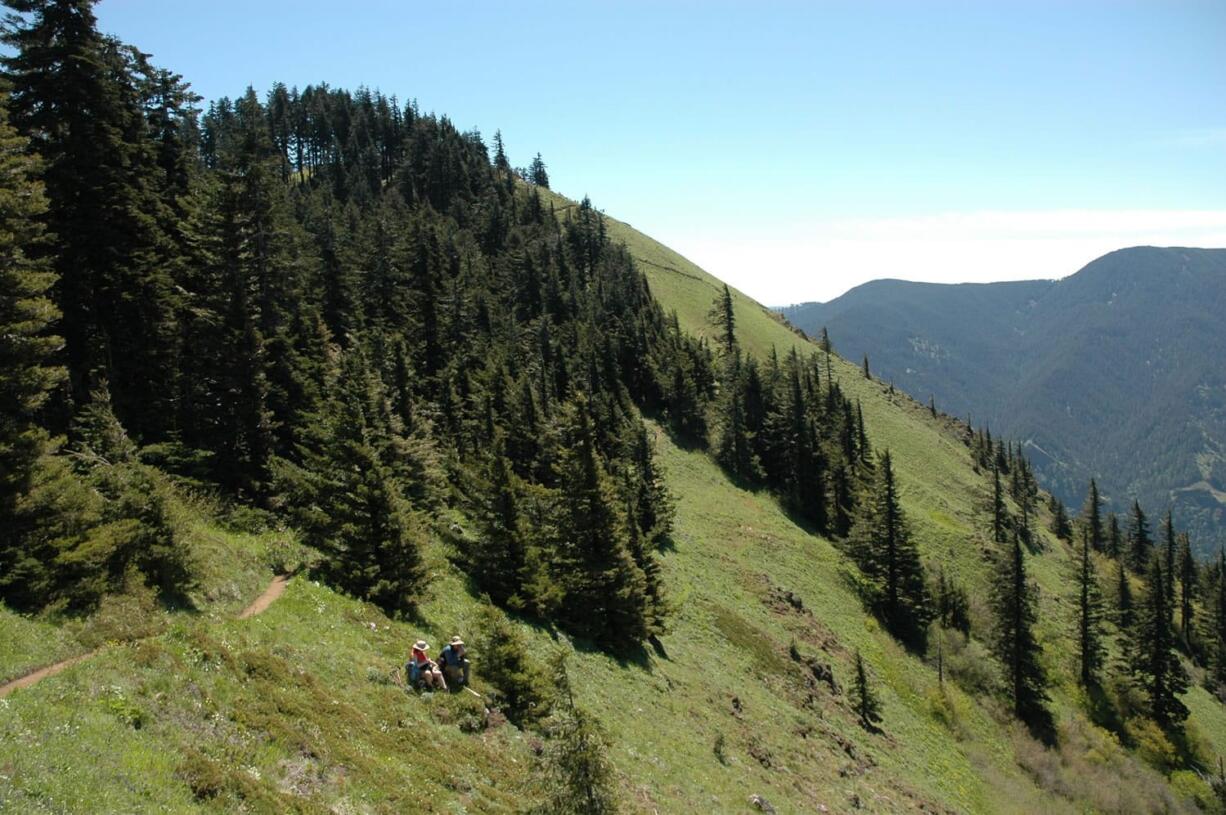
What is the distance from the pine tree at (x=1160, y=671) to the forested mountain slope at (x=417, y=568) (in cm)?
37

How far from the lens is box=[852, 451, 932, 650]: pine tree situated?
6059cm

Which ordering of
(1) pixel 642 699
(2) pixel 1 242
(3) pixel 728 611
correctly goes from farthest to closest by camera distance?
(3) pixel 728 611, (1) pixel 642 699, (2) pixel 1 242

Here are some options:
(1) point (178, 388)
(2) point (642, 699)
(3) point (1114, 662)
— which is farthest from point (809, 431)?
(1) point (178, 388)

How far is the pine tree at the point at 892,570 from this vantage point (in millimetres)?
60594

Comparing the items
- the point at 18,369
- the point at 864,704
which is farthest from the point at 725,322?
the point at 18,369

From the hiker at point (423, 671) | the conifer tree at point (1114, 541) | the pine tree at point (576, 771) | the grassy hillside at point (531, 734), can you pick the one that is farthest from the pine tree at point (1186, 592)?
the hiker at point (423, 671)

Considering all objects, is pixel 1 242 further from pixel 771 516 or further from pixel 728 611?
pixel 771 516

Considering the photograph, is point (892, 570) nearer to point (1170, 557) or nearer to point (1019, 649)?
point (1019, 649)

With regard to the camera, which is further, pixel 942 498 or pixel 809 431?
pixel 942 498

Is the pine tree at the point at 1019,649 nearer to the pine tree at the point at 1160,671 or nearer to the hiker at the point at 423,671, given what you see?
the pine tree at the point at 1160,671

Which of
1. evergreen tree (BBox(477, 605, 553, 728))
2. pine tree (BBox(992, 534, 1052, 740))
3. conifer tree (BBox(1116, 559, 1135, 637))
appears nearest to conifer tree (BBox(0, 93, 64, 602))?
evergreen tree (BBox(477, 605, 553, 728))

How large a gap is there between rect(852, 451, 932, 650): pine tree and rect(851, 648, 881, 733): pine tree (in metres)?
18.2

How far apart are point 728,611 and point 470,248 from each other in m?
74.5

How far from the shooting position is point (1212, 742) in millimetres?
64688
